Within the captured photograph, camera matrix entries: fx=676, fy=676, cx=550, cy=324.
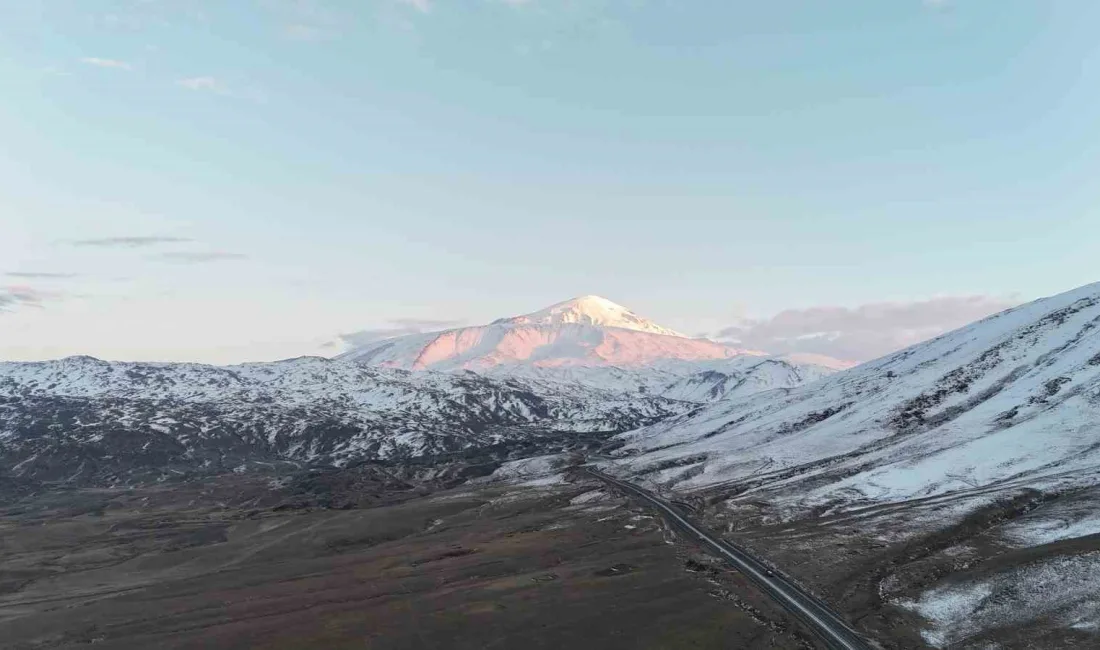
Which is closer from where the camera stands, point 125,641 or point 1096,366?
point 125,641

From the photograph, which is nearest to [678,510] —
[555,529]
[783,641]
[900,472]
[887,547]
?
[555,529]

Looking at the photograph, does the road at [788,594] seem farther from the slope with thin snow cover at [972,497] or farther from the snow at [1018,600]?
the snow at [1018,600]

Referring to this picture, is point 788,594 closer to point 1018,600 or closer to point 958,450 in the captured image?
point 1018,600

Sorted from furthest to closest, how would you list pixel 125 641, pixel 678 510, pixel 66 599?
1. pixel 678 510
2. pixel 66 599
3. pixel 125 641

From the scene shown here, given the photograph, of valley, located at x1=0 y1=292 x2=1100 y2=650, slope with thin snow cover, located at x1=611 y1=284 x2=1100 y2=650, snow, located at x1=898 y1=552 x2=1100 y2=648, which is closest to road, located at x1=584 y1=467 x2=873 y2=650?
valley, located at x1=0 y1=292 x2=1100 y2=650

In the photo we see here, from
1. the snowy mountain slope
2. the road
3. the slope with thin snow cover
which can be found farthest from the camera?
the snowy mountain slope

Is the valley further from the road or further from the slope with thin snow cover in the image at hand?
the road

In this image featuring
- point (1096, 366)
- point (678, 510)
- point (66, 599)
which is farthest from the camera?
point (1096, 366)

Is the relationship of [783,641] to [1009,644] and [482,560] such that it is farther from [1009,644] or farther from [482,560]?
[482,560]
